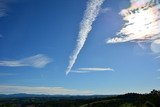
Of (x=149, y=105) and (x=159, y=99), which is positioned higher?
(x=159, y=99)

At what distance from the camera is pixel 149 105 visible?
2638 inches

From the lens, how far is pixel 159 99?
194 metres

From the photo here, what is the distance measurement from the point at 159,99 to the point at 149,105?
13414 cm

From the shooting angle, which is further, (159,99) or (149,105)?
(159,99)
